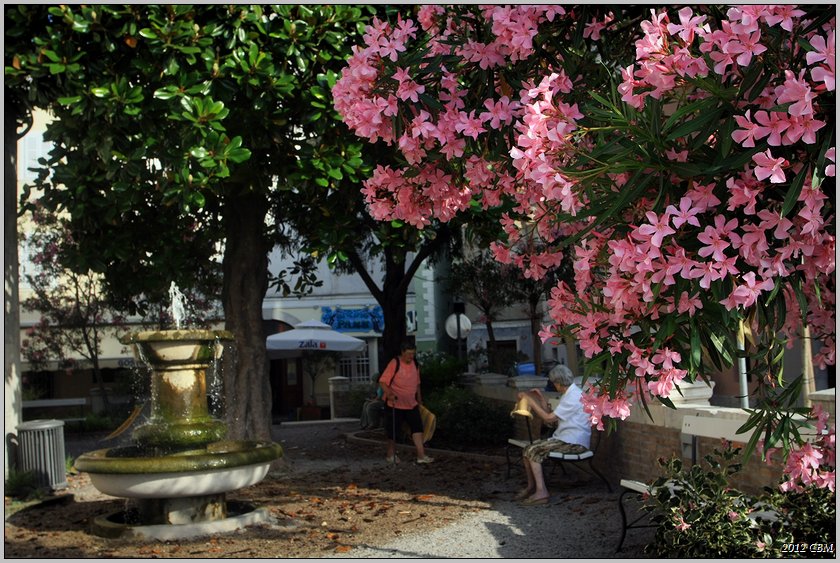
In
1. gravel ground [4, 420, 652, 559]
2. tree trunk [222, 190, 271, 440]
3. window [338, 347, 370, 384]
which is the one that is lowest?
gravel ground [4, 420, 652, 559]

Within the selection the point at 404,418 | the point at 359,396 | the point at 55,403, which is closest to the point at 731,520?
the point at 404,418

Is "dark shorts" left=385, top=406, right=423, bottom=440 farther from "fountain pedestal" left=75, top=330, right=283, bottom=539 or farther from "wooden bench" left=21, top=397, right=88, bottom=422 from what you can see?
"wooden bench" left=21, top=397, right=88, bottom=422

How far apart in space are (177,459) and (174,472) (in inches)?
4.7

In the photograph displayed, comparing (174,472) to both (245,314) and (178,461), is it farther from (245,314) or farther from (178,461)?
(245,314)

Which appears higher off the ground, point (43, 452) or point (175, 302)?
point (175, 302)

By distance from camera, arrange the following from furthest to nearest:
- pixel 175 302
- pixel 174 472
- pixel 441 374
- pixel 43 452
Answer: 1. pixel 441 374
2. pixel 175 302
3. pixel 43 452
4. pixel 174 472

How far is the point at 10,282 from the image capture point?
13.4 meters

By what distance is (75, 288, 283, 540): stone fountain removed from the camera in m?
8.80

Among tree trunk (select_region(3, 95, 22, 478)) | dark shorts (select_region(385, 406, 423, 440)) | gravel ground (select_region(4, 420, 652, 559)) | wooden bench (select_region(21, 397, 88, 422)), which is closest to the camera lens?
gravel ground (select_region(4, 420, 652, 559))

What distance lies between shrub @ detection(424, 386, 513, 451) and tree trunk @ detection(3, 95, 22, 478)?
6584 millimetres

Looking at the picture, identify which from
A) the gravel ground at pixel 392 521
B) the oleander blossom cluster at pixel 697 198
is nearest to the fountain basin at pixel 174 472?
the gravel ground at pixel 392 521

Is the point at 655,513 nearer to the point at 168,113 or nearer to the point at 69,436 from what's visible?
the point at 168,113

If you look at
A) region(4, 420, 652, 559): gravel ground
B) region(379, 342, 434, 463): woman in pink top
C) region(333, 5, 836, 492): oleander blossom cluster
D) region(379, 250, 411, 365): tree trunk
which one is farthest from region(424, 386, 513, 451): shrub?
region(333, 5, 836, 492): oleander blossom cluster

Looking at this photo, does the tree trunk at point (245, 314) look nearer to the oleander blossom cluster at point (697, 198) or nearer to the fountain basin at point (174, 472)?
the fountain basin at point (174, 472)
